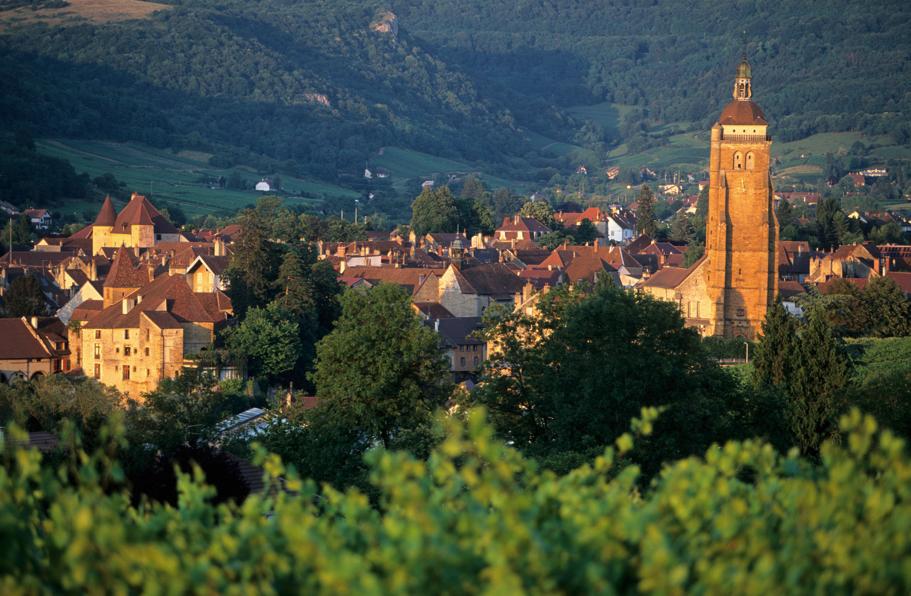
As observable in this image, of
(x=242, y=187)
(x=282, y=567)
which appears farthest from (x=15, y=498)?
(x=242, y=187)

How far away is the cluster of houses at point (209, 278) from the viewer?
53969 mm

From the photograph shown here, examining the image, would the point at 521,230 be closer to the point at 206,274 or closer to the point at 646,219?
the point at 646,219

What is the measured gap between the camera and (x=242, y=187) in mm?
180875

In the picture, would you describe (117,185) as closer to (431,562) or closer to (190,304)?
(190,304)

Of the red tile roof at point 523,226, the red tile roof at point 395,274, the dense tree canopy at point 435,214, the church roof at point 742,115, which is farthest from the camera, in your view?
the red tile roof at point 523,226

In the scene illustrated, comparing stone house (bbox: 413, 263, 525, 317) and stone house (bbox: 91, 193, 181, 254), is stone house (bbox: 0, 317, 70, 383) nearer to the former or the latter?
stone house (bbox: 413, 263, 525, 317)

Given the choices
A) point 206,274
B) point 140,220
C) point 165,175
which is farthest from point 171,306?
point 165,175

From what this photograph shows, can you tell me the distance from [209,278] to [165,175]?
116m

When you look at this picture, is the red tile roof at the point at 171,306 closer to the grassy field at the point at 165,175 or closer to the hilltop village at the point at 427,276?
the hilltop village at the point at 427,276

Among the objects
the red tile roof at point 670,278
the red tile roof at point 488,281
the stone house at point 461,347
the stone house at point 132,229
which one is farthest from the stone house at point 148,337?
the stone house at point 132,229

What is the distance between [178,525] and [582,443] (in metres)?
17.0

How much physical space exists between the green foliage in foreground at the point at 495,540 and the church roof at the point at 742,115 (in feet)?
203

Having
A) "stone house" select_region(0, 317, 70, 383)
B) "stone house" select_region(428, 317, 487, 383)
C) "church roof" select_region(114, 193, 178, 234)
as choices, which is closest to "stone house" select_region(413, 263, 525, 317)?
"stone house" select_region(428, 317, 487, 383)

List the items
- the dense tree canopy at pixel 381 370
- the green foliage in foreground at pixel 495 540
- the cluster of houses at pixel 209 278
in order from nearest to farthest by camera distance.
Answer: the green foliage in foreground at pixel 495 540
the dense tree canopy at pixel 381 370
the cluster of houses at pixel 209 278
